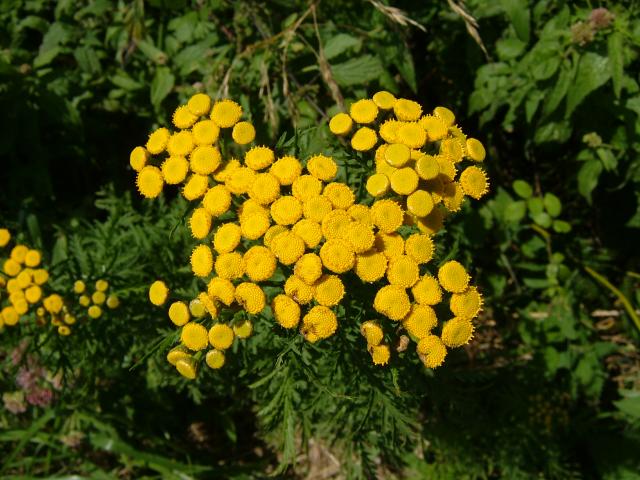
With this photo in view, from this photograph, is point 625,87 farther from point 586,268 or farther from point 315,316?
point 315,316

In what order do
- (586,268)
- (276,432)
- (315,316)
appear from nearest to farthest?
(315,316), (276,432), (586,268)

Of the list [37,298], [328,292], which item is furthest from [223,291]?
[37,298]

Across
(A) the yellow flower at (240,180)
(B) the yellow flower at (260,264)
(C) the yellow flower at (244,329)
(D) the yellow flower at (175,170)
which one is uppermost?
(A) the yellow flower at (240,180)

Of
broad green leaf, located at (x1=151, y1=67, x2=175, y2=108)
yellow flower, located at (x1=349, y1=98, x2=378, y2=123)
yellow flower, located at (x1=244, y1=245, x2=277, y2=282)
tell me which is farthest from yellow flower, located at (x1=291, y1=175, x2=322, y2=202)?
broad green leaf, located at (x1=151, y1=67, x2=175, y2=108)

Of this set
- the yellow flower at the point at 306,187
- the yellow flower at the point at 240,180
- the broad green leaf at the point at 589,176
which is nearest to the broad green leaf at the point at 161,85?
the yellow flower at the point at 240,180

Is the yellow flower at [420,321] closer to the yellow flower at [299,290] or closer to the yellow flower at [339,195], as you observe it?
the yellow flower at [299,290]

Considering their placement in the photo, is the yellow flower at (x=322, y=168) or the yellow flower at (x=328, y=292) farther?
the yellow flower at (x=322, y=168)

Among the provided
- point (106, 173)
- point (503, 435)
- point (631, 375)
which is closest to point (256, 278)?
point (503, 435)
